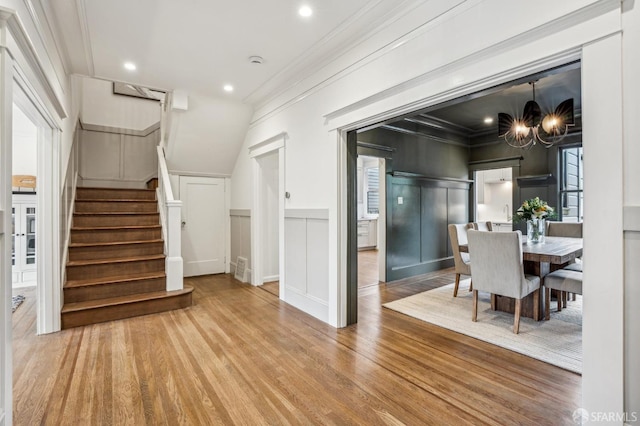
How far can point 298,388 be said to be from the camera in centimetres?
211

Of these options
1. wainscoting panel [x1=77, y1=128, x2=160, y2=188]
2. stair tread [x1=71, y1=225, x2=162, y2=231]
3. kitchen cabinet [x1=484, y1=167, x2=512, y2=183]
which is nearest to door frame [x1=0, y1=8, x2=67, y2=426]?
stair tread [x1=71, y1=225, x2=162, y2=231]

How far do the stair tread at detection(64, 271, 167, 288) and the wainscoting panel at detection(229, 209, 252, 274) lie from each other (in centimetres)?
142

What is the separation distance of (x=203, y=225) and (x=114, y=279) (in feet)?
6.36

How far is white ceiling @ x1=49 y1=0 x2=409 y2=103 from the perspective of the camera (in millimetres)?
→ 2471

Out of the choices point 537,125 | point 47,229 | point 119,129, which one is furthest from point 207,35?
point 119,129

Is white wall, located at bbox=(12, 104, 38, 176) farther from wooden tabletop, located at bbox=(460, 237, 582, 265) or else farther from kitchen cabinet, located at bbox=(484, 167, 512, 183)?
kitchen cabinet, located at bbox=(484, 167, 512, 183)

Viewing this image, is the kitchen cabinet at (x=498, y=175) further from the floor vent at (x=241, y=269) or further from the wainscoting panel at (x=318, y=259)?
the floor vent at (x=241, y=269)

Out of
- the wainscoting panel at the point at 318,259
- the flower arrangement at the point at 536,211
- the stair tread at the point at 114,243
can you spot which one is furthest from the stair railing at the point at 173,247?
the flower arrangement at the point at 536,211

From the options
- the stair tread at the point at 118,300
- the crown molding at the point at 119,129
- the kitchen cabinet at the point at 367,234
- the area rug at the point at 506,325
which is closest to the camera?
the area rug at the point at 506,325

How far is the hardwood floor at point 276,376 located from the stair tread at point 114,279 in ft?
1.66

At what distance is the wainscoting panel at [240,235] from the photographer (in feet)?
16.8

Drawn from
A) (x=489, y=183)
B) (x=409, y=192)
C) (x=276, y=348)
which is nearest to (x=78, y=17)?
(x=276, y=348)

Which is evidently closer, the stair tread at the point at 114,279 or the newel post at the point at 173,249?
the stair tread at the point at 114,279

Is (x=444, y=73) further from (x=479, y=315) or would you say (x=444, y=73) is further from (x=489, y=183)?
(x=489, y=183)
